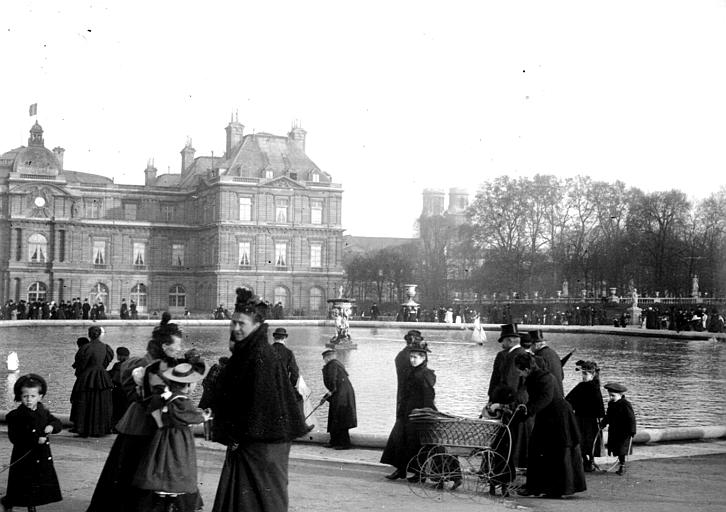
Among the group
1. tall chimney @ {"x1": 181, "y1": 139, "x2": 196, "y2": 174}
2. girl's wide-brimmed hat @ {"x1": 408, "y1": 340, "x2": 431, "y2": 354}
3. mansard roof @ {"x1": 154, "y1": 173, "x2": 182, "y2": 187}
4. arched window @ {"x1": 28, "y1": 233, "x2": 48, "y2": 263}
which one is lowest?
girl's wide-brimmed hat @ {"x1": 408, "y1": 340, "x2": 431, "y2": 354}

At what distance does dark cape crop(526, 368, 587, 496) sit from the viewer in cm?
794

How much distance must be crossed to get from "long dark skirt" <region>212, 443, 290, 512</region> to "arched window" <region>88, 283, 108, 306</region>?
62882 millimetres

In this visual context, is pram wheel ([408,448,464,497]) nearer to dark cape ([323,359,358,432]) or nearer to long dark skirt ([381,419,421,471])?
long dark skirt ([381,419,421,471])

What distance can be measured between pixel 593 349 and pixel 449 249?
4014 cm

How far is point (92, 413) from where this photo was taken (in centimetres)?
1082

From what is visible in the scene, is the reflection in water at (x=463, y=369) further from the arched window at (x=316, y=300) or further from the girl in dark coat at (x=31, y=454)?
the arched window at (x=316, y=300)

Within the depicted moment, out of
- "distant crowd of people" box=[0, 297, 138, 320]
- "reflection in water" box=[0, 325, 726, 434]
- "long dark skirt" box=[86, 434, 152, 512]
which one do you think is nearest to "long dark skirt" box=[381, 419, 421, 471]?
"long dark skirt" box=[86, 434, 152, 512]

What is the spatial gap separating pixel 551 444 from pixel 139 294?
63.0m

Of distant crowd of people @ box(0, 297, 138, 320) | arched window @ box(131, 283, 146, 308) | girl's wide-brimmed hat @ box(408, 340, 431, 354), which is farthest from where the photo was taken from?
arched window @ box(131, 283, 146, 308)

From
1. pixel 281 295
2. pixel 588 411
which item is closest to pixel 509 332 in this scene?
pixel 588 411

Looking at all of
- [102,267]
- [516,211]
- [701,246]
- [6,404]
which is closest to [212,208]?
[102,267]

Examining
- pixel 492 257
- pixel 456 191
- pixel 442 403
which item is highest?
pixel 456 191

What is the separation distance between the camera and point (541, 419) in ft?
26.6

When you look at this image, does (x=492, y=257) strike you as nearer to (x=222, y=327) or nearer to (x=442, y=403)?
(x=222, y=327)
